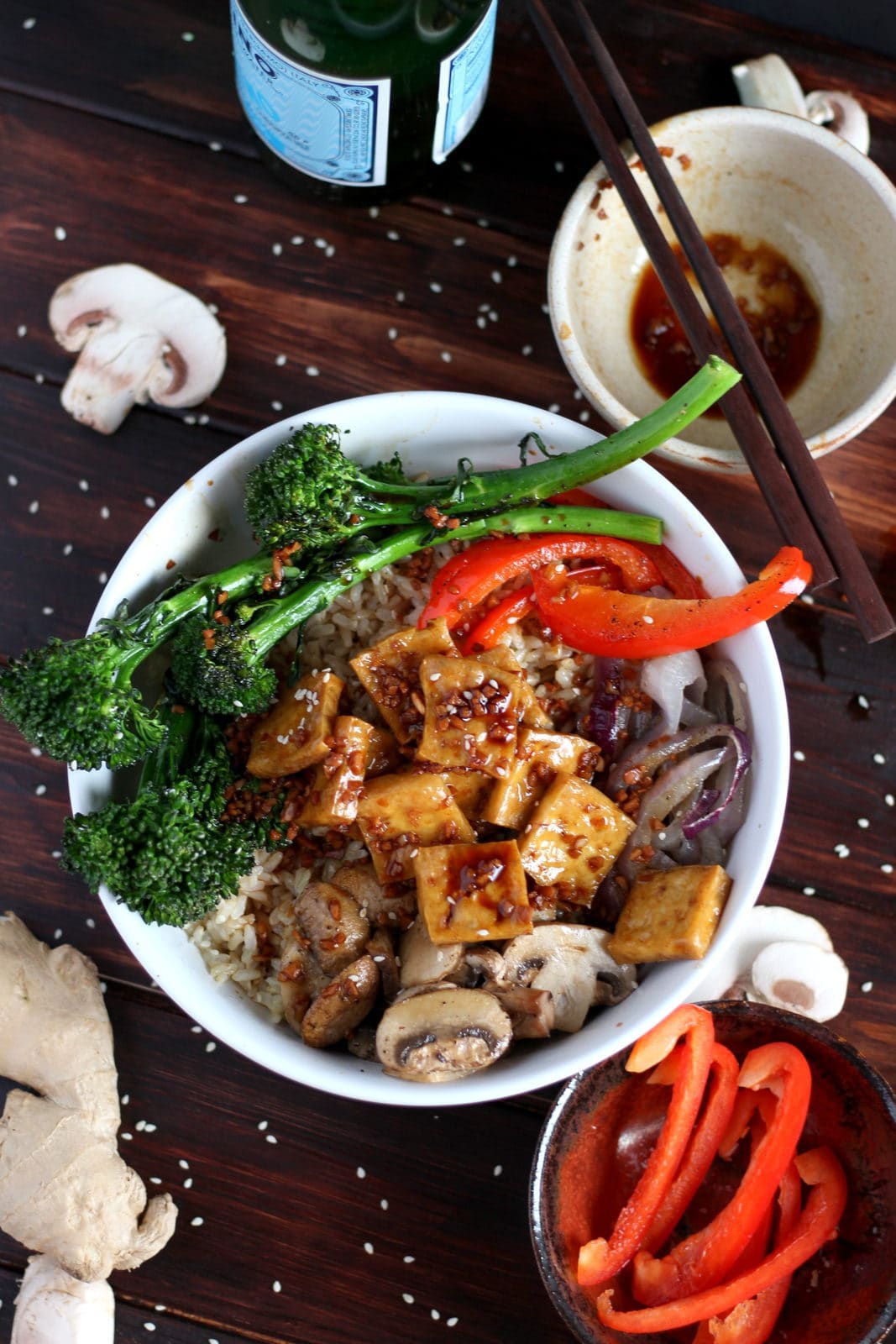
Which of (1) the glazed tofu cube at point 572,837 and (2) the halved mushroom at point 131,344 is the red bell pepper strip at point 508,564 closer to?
Result: (1) the glazed tofu cube at point 572,837

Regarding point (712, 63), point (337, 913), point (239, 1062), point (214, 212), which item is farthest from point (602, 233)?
point (239, 1062)

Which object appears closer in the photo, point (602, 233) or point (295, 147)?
point (295, 147)

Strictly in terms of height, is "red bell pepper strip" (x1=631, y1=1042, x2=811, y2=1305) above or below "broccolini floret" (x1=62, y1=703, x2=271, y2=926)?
below

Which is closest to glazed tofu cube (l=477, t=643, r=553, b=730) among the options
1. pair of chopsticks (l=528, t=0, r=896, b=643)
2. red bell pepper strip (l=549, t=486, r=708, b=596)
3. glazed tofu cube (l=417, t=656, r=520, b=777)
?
glazed tofu cube (l=417, t=656, r=520, b=777)

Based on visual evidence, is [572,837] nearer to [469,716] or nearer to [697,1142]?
[469,716]

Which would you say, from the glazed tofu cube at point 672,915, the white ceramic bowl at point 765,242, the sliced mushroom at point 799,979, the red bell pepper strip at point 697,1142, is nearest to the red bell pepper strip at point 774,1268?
the red bell pepper strip at point 697,1142

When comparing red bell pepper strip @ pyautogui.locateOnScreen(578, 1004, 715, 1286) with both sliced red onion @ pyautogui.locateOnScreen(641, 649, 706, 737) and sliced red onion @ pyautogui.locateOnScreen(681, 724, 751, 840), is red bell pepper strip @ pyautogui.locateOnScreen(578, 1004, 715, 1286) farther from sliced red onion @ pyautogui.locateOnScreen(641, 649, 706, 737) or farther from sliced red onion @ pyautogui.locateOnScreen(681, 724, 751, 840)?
sliced red onion @ pyautogui.locateOnScreen(641, 649, 706, 737)

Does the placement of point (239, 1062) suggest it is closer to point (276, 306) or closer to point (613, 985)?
point (613, 985)
